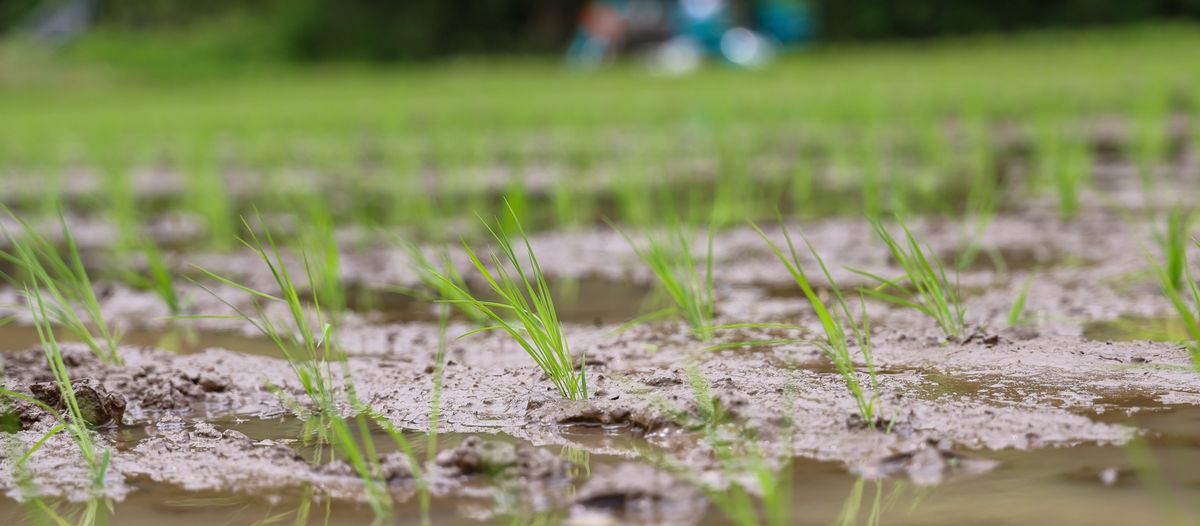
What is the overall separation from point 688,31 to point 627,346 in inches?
726

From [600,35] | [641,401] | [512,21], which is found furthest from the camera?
[512,21]

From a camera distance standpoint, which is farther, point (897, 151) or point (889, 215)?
point (897, 151)

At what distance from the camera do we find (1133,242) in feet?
9.74

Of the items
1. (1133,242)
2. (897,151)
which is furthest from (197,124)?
(1133,242)

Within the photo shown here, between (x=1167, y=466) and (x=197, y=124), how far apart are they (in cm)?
977

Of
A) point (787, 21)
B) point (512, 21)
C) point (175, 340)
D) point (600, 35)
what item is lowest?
point (175, 340)

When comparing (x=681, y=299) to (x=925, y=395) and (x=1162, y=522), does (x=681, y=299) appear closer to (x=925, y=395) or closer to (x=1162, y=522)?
(x=925, y=395)

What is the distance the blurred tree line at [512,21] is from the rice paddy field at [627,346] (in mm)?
16979

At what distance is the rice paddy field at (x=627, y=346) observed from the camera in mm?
1317

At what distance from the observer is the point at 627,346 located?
2088 mm

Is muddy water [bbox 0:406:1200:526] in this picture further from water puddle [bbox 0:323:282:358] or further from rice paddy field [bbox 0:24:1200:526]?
water puddle [bbox 0:323:282:358]

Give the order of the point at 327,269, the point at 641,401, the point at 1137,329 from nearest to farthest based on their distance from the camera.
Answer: the point at 641,401 < the point at 1137,329 < the point at 327,269

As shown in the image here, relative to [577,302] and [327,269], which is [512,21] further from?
[327,269]

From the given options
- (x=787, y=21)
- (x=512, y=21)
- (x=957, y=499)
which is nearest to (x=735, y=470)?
(x=957, y=499)
